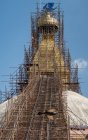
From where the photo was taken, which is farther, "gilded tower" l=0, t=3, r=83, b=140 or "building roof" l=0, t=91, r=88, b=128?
"building roof" l=0, t=91, r=88, b=128

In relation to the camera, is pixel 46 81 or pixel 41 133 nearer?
pixel 41 133

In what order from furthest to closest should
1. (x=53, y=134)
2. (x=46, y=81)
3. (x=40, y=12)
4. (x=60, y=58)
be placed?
(x=40, y=12), (x=60, y=58), (x=46, y=81), (x=53, y=134)

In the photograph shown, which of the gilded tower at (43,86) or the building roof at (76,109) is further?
the building roof at (76,109)

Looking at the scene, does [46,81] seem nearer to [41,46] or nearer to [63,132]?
[41,46]

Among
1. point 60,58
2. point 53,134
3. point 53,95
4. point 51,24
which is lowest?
point 53,134

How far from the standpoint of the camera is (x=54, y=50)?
50.3 meters

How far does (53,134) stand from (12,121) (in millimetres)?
3807

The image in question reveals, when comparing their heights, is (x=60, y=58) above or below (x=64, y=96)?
above

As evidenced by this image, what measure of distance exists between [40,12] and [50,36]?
3.66 meters

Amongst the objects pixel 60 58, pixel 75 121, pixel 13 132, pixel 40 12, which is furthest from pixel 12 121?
pixel 40 12

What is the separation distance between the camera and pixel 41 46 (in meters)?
51.5

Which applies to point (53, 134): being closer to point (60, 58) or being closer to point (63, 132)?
point (63, 132)

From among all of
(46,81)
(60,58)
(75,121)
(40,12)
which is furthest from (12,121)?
(40,12)

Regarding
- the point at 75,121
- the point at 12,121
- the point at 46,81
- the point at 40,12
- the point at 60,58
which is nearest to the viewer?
the point at 12,121
